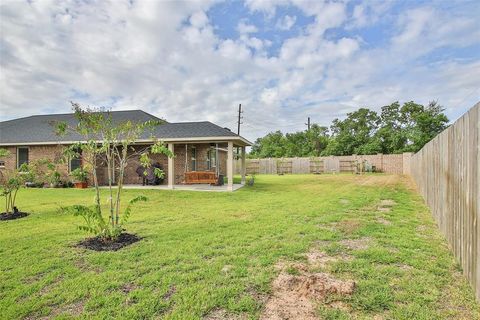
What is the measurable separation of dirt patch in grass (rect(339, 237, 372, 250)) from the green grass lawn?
0.23 feet

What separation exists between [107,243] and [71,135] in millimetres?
13649

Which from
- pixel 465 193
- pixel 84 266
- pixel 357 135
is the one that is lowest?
pixel 84 266

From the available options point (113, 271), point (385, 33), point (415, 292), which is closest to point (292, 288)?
point (415, 292)

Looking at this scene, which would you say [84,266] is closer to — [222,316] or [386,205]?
[222,316]

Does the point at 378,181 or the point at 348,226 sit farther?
the point at 378,181

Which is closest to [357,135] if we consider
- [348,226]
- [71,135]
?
[71,135]

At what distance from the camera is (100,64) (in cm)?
1534

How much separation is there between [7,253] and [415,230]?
703cm

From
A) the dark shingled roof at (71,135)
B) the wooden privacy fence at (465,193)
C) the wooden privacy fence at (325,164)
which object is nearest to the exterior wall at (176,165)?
the dark shingled roof at (71,135)

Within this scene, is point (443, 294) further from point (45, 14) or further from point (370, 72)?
point (370, 72)

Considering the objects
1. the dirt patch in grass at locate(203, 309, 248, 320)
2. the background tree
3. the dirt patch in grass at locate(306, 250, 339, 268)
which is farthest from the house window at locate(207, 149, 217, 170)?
the background tree

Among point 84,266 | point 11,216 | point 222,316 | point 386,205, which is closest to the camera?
point 222,316

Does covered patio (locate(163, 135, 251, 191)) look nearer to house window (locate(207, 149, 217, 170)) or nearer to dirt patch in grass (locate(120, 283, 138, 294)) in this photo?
house window (locate(207, 149, 217, 170))

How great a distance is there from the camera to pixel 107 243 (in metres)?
4.89
